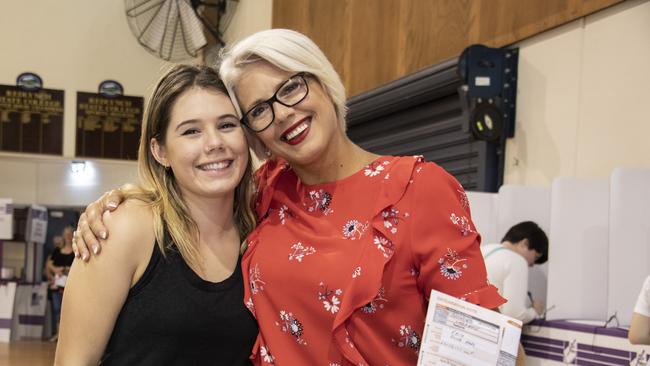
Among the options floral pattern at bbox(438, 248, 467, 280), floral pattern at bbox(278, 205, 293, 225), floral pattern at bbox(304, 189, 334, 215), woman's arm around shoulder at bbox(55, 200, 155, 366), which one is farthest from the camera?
floral pattern at bbox(278, 205, 293, 225)

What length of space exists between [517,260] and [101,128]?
7.88 m

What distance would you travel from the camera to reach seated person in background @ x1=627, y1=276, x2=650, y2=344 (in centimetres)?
306

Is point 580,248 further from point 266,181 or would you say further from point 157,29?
point 157,29

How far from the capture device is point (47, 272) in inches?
414

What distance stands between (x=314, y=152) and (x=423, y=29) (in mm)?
3865

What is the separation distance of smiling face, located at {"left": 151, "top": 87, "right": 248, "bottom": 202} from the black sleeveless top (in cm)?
21

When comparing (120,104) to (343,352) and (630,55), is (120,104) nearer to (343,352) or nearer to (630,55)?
(630,55)

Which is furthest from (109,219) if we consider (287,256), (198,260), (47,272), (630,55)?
(47,272)

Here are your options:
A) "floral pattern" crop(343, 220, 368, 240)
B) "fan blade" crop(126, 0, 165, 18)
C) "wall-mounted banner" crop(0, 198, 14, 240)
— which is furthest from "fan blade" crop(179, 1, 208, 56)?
"floral pattern" crop(343, 220, 368, 240)

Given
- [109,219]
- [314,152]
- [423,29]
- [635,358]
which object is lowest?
[635,358]

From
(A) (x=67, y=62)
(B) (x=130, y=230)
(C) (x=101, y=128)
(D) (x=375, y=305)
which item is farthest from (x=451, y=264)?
(A) (x=67, y=62)

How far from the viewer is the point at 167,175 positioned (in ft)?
6.88

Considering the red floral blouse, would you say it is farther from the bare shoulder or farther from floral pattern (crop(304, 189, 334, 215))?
the bare shoulder

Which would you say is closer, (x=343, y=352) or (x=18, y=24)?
(x=343, y=352)
